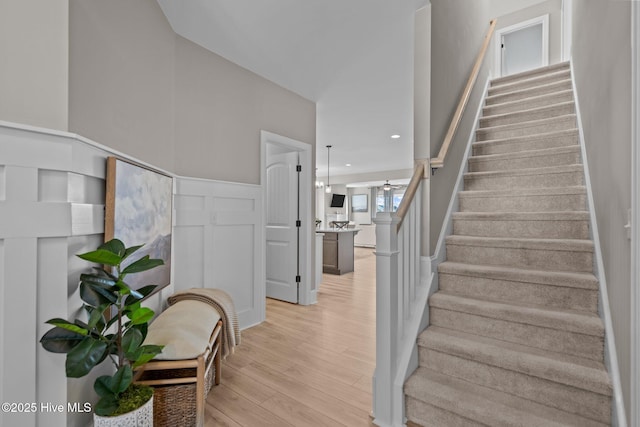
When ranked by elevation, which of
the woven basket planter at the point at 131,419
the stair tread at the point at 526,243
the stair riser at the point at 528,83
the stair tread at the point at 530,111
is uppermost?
the stair riser at the point at 528,83

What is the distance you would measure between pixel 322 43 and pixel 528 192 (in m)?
2.16

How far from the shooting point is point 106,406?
1185 millimetres

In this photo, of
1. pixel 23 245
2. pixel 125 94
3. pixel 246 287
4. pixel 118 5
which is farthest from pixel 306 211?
pixel 23 245

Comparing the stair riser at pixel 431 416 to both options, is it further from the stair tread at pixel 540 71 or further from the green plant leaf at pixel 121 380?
the stair tread at pixel 540 71

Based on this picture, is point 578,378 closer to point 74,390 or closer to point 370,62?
point 74,390

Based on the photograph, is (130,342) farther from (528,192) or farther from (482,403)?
(528,192)

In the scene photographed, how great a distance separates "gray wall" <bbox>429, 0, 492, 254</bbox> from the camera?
2.28m

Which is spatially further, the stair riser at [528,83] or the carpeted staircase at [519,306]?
the stair riser at [528,83]

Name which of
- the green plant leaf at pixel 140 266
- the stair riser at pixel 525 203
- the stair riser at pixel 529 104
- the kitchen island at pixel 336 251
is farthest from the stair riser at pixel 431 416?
the kitchen island at pixel 336 251

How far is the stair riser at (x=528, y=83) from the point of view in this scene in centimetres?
362

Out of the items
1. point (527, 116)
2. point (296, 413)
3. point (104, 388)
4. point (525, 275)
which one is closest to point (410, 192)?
point (525, 275)

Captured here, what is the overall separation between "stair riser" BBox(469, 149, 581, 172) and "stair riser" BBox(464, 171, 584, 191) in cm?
20

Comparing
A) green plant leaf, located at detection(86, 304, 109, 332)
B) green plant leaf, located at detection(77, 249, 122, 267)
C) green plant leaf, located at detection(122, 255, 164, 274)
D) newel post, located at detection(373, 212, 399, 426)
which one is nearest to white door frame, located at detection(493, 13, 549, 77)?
newel post, located at detection(373, 212, 399, 426)

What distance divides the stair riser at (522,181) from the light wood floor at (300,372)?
70.5 inches
